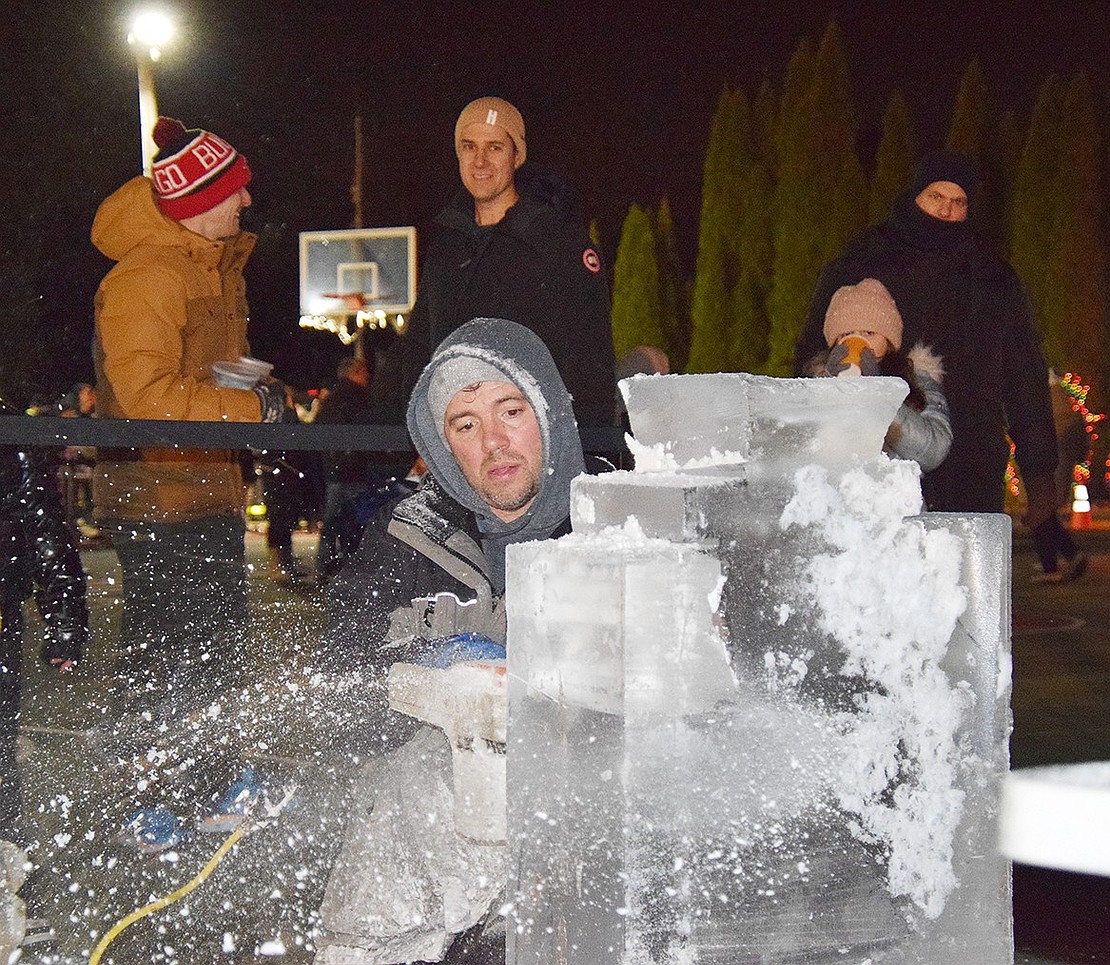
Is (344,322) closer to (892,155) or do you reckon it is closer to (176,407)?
(176,407)

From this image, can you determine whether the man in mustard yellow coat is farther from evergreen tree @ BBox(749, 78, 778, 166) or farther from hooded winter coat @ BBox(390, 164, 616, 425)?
evergreen tree @ BBox(749, 78, 778, 166)

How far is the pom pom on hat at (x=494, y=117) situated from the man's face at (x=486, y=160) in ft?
0.04

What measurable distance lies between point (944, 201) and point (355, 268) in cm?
175

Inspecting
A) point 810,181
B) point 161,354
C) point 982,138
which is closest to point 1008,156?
point 982,138

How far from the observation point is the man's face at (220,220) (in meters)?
3.18

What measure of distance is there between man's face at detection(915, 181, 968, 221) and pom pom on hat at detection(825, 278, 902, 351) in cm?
39

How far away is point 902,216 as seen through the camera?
11.9ft

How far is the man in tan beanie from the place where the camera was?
3.33m

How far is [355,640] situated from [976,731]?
1.35 metres

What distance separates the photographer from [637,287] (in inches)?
853

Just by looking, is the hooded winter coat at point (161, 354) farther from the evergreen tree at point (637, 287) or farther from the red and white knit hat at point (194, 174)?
the evergreen tree at point (637, 287)

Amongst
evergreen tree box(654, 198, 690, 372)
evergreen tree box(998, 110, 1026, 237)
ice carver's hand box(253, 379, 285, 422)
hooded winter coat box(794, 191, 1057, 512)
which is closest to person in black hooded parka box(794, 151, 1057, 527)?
hooded winter coat box(794, 191, 1057, 512)

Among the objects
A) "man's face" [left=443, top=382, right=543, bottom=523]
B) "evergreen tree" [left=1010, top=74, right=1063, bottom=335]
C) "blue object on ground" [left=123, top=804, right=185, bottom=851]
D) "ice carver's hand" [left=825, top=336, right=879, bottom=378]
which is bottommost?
"blue object on ground" [left=123, top=804, right=185, bottom=851]

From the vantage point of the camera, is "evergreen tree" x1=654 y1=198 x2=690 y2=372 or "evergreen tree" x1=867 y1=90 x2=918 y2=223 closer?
"evergreen tree" x1=867 y1=90 x2=918 y2=223
